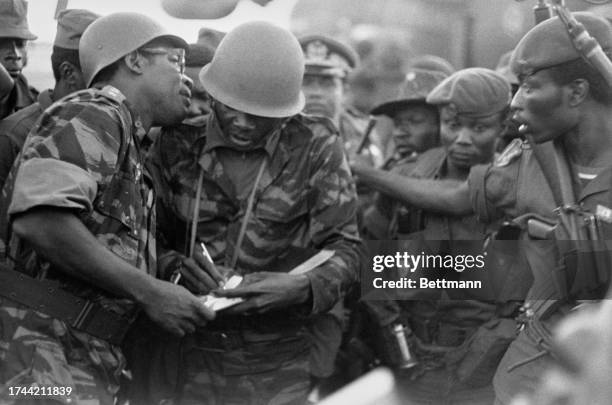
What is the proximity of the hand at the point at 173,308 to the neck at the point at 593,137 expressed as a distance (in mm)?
1317

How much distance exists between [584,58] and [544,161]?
15.2 inches

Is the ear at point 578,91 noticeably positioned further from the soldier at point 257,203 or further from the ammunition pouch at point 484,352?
the ammunition pouch at point 484,352

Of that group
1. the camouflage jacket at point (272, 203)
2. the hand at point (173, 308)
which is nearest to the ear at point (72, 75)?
the camouflage jacket at point (272, 203)

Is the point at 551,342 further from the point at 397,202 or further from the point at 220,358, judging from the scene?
the point at 397,202

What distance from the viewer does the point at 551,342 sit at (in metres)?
4.16

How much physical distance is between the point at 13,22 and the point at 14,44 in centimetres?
9

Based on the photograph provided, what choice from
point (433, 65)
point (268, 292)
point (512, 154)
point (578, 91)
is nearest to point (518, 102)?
point (578, 91)

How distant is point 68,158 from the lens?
3947 mm

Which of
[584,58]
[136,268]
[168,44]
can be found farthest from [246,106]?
[584,58]

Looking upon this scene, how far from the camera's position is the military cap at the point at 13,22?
512cm

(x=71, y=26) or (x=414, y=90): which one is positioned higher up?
(x=71, y=26)

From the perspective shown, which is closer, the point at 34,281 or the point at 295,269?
the point at 34,281

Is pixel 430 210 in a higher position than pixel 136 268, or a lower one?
lower

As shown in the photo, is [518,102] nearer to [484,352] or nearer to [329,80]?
[484,352]
